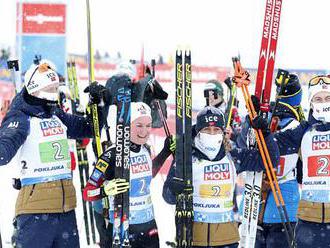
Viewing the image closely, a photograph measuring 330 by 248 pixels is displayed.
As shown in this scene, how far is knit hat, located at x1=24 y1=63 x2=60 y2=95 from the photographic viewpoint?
5.04 metres

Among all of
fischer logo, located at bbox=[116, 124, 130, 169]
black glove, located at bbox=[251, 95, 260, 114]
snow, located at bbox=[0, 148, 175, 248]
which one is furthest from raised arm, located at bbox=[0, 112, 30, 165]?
snow, located at bbox=[0, 148, 175, 248]

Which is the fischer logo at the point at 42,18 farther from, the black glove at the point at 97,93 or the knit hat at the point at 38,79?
the knit hat at the point at 38,79

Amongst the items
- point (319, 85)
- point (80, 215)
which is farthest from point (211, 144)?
point (80, 215)

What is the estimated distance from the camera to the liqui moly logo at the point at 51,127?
5004 millimetres

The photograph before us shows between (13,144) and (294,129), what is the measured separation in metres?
2.27

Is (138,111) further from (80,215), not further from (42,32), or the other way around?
(42,32)

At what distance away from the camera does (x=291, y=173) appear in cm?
575

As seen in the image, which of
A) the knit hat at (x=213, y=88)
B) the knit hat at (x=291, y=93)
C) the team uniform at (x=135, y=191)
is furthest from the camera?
the knit hat at (x=213, y=88)

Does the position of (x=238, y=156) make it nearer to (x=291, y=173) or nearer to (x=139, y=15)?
(x=291, y=173)

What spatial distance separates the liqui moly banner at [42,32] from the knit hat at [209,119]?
990 centimetres

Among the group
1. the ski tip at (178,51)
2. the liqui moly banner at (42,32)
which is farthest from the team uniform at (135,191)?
the liqui moly banner at (42,32)

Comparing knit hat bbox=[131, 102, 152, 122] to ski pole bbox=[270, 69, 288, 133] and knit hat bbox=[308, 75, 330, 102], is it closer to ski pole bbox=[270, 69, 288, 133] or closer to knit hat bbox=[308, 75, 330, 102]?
ski pole bbox=[270, 69, 288, 133]

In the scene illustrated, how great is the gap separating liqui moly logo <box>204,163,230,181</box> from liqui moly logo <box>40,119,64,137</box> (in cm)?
121

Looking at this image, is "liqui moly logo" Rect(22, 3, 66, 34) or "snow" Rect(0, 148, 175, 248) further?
"liqui moly logo" Rect(22, 3, 66, 34)
